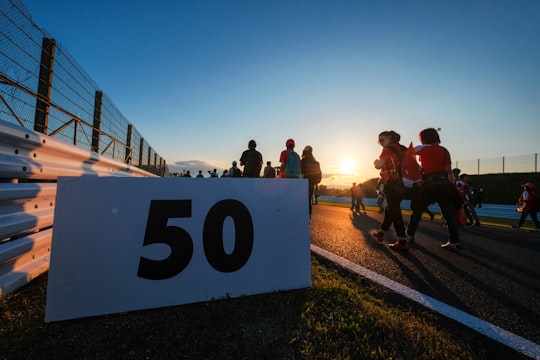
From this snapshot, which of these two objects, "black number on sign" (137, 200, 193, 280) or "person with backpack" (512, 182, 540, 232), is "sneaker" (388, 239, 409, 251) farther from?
"person with backpack" (512, 182, 540, 232)

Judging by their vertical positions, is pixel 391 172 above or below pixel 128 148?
below

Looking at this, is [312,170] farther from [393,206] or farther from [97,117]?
[97,117]

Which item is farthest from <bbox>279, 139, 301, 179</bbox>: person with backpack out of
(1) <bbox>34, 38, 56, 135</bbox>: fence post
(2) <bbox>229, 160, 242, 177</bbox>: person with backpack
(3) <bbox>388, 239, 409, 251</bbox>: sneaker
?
(2) <bbox>229, 160, 242, 177</bbox>: person with backpack

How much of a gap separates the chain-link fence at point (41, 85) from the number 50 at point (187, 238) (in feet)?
5.51

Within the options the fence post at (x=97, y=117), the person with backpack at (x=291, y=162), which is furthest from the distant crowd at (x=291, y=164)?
the fence post at (x=97, y=117)

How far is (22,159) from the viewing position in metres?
2.11

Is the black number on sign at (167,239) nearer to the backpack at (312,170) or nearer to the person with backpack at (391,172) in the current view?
the person with backpack at (391,172)

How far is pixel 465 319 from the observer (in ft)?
5.97

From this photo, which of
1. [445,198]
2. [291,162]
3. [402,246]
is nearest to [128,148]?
[291,162]

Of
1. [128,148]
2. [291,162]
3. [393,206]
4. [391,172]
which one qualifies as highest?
[128,148]

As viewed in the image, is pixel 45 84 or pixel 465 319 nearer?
pixel 465 319

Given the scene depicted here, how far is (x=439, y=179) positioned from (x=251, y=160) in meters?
4.36

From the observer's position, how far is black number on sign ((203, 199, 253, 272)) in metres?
2.03

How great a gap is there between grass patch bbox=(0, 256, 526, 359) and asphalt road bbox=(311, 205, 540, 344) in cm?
49
